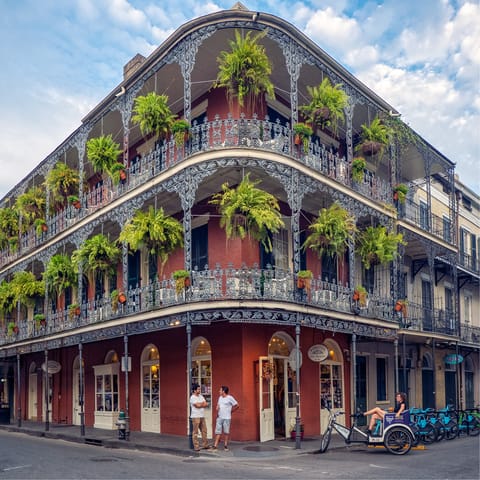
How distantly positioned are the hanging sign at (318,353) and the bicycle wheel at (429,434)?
3.08m

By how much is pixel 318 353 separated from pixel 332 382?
1.98 m

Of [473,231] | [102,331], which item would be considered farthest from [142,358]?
[473,231]

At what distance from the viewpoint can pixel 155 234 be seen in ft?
49.9

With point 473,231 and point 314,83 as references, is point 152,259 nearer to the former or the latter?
point 314,83

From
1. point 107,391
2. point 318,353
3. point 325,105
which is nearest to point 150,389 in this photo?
point 107,391

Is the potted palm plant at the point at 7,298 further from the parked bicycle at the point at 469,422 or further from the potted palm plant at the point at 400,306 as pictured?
the parked bicycle at the point at 469,422

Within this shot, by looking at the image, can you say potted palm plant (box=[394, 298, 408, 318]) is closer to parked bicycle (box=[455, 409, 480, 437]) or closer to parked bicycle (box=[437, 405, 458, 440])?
parked bicycle (box=[437, 405, 458, 440])

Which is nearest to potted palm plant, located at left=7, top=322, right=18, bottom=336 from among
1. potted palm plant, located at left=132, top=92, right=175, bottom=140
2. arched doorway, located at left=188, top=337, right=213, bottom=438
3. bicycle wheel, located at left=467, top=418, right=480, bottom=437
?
arched doorway, located at left=188, top=337, right=213, bottom=438

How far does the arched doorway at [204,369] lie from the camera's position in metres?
16.2

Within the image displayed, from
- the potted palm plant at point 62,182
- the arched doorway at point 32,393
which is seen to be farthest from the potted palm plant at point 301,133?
the arched doorway at point 32,393

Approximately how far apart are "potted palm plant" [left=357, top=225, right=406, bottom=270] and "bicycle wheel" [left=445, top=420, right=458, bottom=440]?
4.67 m

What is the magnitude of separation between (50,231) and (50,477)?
13874 millimetres

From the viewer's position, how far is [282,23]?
599 inches

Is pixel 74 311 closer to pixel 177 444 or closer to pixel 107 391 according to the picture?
pixel 107 391
